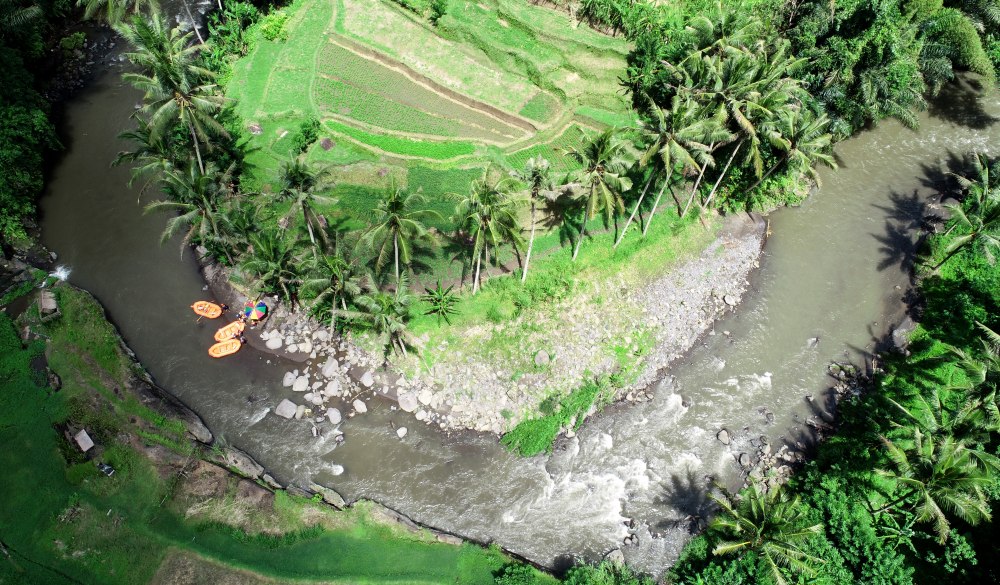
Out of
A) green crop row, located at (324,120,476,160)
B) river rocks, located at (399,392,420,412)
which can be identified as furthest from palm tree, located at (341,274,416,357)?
green crop row, located at (324,120,476,160)

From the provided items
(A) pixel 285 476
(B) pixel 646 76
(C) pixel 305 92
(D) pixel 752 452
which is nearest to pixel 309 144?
(C) pixel 305 92

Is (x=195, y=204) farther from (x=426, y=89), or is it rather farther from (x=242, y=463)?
(x=426, y=89)

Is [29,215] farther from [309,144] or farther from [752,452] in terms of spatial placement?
[752,452]

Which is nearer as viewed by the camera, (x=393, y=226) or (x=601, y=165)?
(x=393, y=226)

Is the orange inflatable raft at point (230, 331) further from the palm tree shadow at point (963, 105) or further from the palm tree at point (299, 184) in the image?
the palm tree shadow at point (963, 105)

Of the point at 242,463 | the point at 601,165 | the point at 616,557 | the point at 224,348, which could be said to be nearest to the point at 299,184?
the point at 224,348

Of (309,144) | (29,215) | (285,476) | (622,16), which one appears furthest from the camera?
(622,16)
